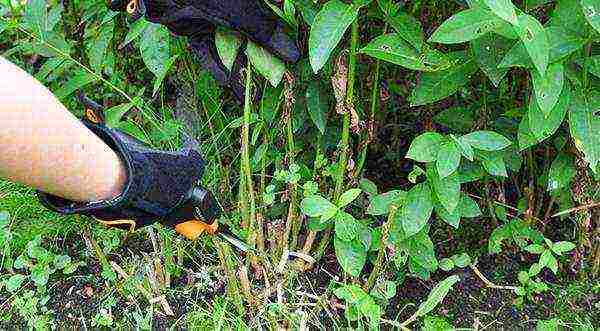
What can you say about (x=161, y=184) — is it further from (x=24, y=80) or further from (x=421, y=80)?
(x=421, y=80)

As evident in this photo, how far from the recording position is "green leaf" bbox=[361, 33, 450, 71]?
164 centimetres

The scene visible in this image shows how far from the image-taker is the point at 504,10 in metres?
1.30

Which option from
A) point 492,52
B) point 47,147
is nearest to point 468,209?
point 492,52

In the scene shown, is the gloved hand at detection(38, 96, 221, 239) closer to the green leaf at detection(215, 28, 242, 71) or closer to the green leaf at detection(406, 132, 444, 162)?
the green leaf at detection(215, 28, 242, 71)

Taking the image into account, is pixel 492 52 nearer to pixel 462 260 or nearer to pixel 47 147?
pixel 462 260

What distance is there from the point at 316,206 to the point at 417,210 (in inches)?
9.0

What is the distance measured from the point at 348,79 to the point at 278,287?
1.96 ft

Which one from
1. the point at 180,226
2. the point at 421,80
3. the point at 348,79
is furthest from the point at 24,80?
the point at 421,80

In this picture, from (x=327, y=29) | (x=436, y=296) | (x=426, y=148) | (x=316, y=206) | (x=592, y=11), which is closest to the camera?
(x=592, y=11)

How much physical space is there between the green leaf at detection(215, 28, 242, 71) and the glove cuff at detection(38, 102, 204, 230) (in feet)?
0.75

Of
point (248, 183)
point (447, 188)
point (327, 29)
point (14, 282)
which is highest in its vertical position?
point (327, 29)

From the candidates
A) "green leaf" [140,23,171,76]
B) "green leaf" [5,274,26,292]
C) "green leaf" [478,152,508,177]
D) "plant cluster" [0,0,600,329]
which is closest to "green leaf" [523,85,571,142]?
"plant cluster" [0,0,600,329]

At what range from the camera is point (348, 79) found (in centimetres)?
175

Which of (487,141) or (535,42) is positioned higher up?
(535,42)
